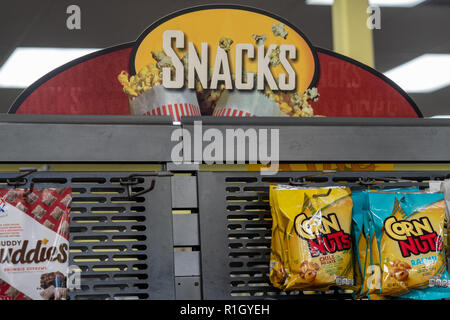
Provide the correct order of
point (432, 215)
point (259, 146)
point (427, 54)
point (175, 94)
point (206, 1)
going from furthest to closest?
point (427, 54) → point (206, 1) → point (175, 94) → point (259, 146) → point (432, 215)

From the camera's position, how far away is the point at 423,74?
2.05 m

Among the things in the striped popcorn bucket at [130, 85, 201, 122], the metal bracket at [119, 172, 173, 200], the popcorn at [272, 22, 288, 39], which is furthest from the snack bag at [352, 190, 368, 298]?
the popcorn at [272, 22, 288, 39]

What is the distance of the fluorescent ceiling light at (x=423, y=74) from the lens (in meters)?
1.96

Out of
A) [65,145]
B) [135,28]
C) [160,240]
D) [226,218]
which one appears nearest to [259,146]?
[226,218]

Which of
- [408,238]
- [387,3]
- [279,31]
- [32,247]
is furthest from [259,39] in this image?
Result: [32,247]

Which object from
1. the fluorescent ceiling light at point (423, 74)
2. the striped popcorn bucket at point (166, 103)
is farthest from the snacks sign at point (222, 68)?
the fluorescent ceiling light at point (423, 74)

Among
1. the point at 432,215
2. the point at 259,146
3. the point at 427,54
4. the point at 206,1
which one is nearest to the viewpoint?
the point at 432,215

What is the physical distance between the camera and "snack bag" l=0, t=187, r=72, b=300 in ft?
4.13

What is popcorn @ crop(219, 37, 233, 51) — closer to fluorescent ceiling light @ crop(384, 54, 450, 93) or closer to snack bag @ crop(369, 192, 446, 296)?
fluorescent ceiling light @ crop(384, 54, 450, 93)

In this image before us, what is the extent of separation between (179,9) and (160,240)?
2.61 feet

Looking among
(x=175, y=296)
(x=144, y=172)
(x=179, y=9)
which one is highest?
(x=179, y=9)

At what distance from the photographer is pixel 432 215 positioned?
1366 millimetres

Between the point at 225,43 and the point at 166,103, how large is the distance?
260 millimetres

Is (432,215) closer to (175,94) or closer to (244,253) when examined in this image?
(244,253)
